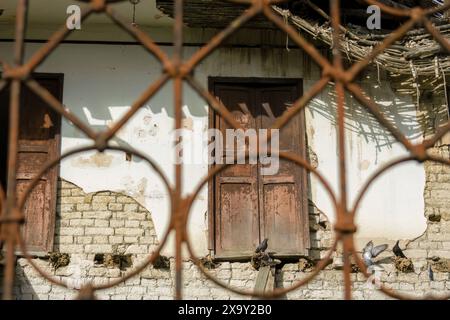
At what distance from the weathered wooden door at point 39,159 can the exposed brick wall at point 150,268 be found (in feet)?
0.34

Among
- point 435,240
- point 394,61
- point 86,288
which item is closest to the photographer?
point 86,288

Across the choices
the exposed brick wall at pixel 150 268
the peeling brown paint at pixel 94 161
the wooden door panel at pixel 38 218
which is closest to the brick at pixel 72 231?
the exposed brick wall at pixel 150 268

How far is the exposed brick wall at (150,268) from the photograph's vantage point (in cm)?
541

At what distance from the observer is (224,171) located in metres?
5.63

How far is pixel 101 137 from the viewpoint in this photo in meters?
1.69

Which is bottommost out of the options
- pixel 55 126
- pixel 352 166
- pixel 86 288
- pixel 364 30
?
pixel 86 288

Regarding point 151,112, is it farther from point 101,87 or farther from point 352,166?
point 352,166

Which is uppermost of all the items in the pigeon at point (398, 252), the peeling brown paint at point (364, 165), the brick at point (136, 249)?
the peeling brown paint at point (364, 165)

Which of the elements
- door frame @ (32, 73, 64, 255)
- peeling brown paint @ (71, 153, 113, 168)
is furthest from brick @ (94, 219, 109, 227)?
peeling brown paint @ (71, 153, 113, 168)

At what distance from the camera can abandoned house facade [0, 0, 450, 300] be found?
17.8ft

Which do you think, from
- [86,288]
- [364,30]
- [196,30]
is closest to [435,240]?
[364,30]

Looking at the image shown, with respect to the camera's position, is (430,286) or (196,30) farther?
(196,30)

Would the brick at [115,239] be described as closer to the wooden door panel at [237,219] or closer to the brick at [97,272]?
the brick at [97,272]

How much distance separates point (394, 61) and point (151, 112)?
240 cm
